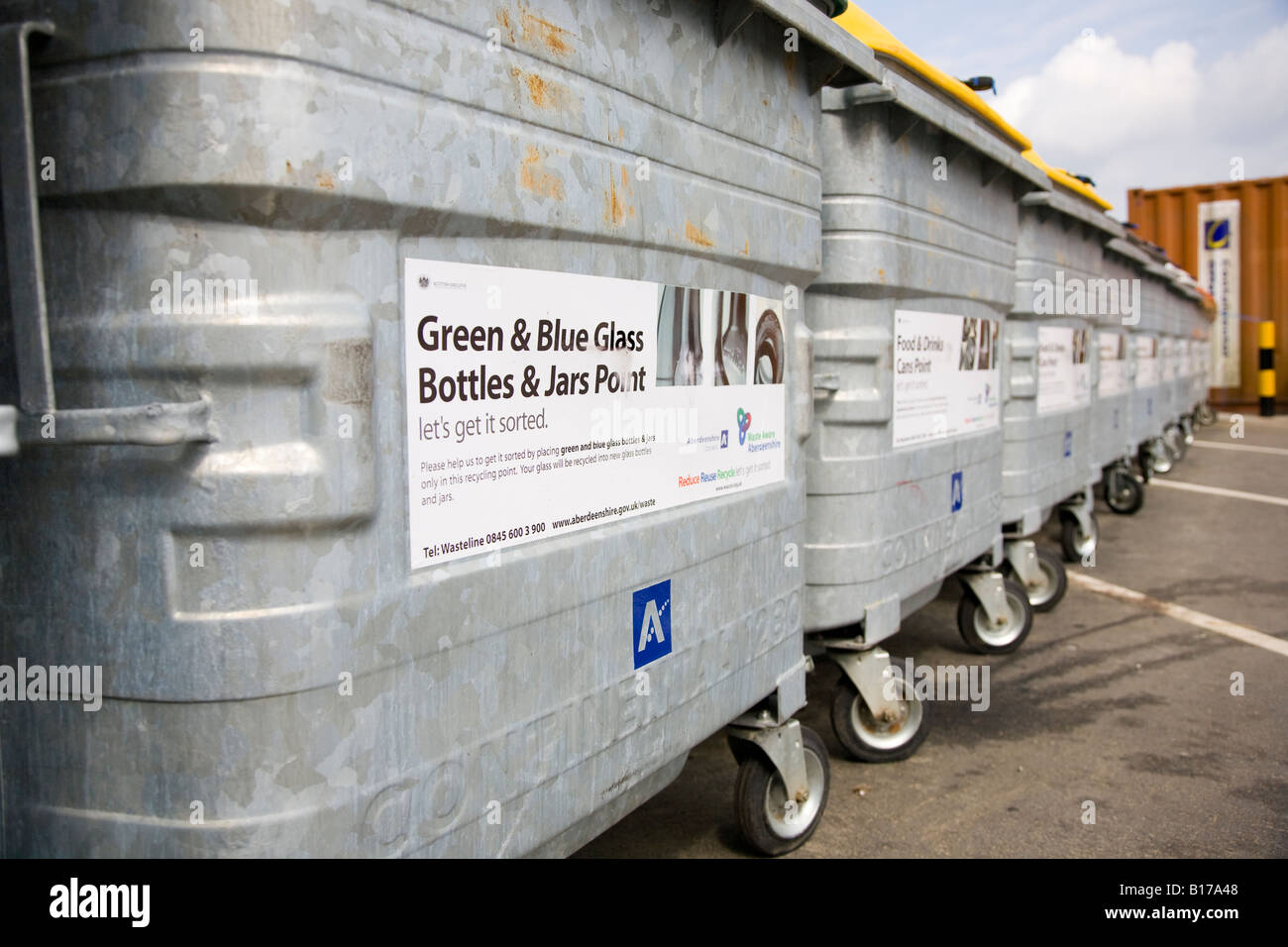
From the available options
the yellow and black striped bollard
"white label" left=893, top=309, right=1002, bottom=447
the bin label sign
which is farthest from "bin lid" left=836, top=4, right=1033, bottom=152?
the yellow and black striped bollard

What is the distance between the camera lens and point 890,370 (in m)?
3.81

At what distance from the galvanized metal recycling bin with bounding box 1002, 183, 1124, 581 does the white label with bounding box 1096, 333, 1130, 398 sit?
703mm

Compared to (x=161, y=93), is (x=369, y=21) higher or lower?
higher

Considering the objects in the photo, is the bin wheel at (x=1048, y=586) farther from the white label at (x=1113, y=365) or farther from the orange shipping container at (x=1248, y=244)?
the orange shipping container at (x=1248, y=244)

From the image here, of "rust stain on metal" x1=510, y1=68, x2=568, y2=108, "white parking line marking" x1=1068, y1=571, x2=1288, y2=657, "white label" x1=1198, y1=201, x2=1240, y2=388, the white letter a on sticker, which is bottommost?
"white parking line marking" x1=1068, y1=571, x2=1288, y2=657

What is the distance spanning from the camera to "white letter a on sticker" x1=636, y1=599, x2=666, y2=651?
7.46 feet

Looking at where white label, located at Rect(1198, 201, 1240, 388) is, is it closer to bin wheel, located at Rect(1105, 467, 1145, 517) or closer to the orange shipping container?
the orange shipping container

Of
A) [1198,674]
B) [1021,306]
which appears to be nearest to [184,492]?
[1198,674]

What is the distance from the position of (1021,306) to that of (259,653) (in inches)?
212

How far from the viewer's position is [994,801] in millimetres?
3639

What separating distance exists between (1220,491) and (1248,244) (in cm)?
1315

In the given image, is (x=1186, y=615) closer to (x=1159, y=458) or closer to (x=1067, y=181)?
(x=1067, y=181)

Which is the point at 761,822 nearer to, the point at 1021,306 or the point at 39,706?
the point at 39,706

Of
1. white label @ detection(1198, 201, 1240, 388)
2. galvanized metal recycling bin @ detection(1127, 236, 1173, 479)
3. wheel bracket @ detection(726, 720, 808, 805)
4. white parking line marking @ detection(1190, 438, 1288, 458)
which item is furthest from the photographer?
white label @ detection(1198, 201, 1240, 388)
